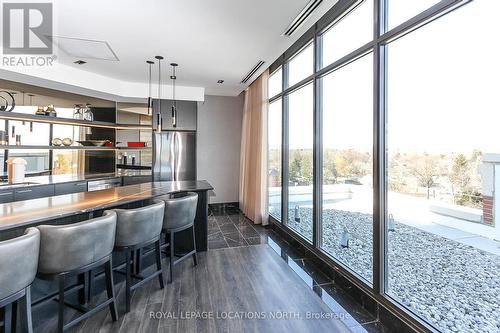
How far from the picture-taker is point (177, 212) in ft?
9.66

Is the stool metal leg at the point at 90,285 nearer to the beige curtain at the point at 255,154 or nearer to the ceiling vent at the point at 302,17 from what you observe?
the beige curtain at the point at 255,154

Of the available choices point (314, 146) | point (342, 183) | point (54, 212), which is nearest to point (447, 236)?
point (342, 183)

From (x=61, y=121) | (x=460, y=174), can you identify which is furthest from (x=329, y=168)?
(x=61, y=121)

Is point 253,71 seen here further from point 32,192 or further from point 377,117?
point 32,192

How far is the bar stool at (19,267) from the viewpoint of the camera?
146 centimetres

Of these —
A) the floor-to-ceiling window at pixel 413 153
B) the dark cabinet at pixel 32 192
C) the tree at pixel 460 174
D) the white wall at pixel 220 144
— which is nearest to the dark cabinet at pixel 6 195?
the dark cabinet at pixel 32 192

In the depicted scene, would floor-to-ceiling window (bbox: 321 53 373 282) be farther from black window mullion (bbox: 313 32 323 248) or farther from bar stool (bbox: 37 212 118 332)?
bar stool (bbox: 37 212 118 332)

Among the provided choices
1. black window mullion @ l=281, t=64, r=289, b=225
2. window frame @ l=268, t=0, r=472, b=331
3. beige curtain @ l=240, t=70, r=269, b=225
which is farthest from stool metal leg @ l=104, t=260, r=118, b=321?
beige curtain @ l=240, t=70, r=269, b=225

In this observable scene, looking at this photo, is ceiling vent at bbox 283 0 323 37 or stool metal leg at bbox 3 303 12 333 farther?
ceiling vent at bbox 283 0 323 37

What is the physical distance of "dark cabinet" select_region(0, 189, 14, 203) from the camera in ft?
12.1

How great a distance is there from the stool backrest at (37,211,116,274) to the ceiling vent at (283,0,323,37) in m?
2.84

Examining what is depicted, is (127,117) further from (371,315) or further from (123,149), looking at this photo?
(371,315)

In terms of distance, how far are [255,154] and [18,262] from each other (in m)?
4.29

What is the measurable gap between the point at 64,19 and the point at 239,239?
12.6ft
